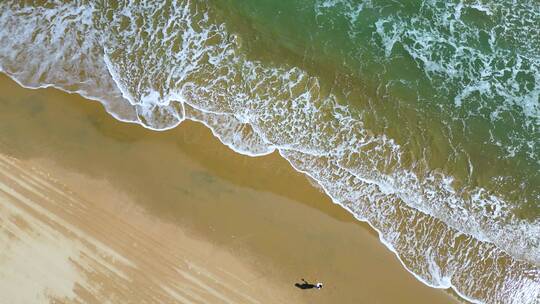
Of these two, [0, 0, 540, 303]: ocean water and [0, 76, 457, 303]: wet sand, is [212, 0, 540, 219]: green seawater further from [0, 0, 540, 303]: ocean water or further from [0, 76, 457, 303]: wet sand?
[0, 76, 457, 303]: wet sand

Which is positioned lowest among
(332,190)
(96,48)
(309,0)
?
(332,190)

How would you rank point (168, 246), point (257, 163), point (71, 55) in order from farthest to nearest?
1. point (71, 55)
2. point (257, 163)
3. point (168, 246)

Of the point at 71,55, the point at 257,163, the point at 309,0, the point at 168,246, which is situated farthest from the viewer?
the point at 309,0

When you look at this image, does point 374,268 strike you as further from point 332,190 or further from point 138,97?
point 138,97

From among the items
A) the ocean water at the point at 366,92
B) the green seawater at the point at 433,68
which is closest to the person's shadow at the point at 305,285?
the ocean water at the point at 366,92

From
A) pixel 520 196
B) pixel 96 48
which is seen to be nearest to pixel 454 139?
pixel 520 196

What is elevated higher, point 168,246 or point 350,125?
point 350,125

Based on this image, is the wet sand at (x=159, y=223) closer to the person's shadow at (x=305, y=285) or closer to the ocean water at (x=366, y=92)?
the person's shadow at (x=305, y=285)

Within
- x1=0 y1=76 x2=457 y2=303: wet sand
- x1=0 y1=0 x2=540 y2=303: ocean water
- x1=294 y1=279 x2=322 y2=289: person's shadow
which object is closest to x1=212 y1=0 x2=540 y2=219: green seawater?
x1=0 y1=0 x2=540 y2=303: ocean water
